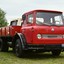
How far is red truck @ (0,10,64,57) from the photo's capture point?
47.0 feet

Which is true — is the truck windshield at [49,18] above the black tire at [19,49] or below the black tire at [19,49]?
above

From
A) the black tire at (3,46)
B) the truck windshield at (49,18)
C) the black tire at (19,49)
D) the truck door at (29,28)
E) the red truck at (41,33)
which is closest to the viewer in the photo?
the red truck at (41,33)

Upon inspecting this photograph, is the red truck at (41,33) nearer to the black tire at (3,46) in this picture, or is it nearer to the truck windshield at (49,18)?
the truck windshield at (49,18)

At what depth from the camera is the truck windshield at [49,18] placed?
14.8 metres

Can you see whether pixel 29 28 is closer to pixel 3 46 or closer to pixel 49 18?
pixel 49 18

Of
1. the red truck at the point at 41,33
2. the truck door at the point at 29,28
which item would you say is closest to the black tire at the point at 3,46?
the red truck at the point at 41,33

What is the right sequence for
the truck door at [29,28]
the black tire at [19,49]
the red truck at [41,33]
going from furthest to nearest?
the black tire at [19,49] → the truck door at [29,28] → the red truck at [41,33]

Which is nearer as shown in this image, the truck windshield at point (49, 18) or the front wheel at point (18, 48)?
the truck windshield at point (49, 18)

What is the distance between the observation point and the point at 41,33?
46.8 ft

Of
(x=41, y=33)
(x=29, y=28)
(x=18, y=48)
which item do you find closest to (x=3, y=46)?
(x=18, y=48)

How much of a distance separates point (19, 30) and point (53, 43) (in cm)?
272

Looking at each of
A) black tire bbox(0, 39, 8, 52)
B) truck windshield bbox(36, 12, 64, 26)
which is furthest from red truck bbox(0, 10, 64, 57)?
black tire bbox(0, 39, 8, 52)

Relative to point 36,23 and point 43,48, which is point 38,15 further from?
point 43,48

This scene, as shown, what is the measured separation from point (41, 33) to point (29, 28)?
2.29 feet
